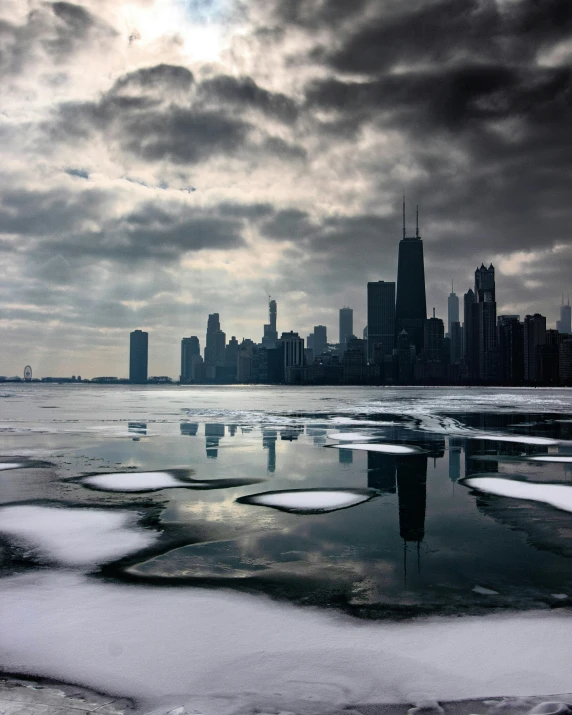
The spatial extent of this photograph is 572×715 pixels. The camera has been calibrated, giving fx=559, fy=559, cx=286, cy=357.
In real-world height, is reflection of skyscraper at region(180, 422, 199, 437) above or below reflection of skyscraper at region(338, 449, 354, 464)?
below

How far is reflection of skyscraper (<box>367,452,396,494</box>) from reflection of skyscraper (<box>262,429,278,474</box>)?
318 centimetres

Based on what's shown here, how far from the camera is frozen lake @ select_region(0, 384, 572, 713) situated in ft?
17.4

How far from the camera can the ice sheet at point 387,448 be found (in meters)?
22.6

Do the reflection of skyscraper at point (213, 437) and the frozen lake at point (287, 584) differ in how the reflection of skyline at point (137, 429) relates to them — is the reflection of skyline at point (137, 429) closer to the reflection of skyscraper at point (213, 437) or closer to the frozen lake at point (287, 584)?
the reflection of skyscraper at point (213, 437)

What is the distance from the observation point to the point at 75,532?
10.4 m

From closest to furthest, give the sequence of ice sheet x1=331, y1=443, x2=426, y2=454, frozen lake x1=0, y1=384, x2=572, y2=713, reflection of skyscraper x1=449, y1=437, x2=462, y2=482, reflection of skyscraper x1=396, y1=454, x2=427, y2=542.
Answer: frozen lake x1=0, y1=384, x2=572, y2=713, reflection of skyscraper x1=396, y1=454, x2=427, y2=542, reflection of skyscraper x1=449, y1=437, x2=462, y2=482, ice sheet x1=331, y1=443, x2=426, y2=454

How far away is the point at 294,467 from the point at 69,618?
1226cm

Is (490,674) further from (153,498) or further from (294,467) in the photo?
(294,467)

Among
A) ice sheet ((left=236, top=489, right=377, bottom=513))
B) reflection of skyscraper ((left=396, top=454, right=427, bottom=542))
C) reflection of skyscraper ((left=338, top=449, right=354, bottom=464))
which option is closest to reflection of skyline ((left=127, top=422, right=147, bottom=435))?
reflection of skyscraper ((left=338, top=449, right=354, bottom=464))

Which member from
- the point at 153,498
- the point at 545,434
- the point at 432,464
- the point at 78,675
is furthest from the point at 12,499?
the point at 545,434

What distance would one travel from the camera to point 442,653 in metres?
5.72

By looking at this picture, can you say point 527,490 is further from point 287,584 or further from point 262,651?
point 262,651

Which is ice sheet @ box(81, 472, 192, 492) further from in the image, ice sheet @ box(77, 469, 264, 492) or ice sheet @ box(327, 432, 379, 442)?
ice sheet @ box(327, 432, 379, 442)

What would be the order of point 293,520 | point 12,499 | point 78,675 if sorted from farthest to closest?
point 12,499
point 293,520
point 78,675
